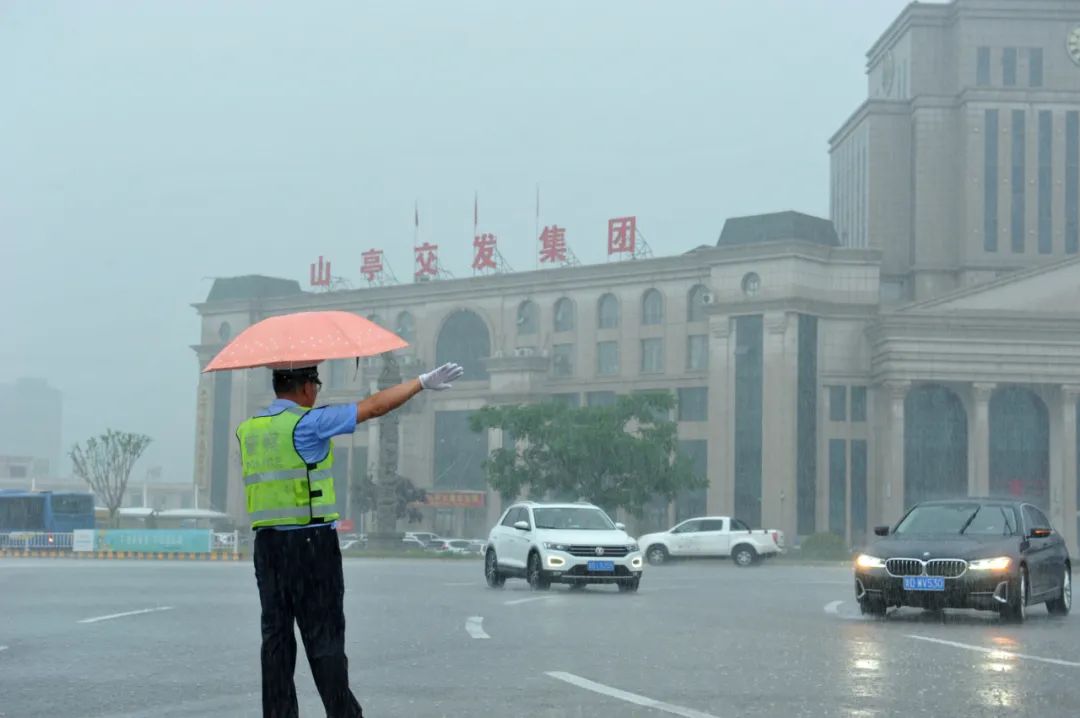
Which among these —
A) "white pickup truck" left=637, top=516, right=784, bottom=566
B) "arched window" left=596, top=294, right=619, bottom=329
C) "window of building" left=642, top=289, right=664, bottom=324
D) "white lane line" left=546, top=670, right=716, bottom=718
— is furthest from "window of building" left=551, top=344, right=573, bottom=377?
"white lane line" left=546, top=670, right=716, bottom=718

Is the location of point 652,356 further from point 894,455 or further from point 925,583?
point 925,583

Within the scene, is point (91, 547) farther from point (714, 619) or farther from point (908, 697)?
point (908, 697)

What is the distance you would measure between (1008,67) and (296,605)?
306 feet

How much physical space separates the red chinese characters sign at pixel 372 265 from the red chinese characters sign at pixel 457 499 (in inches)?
616

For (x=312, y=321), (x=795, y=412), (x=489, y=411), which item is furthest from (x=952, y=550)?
Answer: (x=795, y=412)

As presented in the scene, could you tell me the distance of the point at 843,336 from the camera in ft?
264

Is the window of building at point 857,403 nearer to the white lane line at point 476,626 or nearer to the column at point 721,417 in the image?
the column at point 721,417

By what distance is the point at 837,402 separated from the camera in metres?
80.7

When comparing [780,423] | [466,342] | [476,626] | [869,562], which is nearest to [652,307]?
[780,423]

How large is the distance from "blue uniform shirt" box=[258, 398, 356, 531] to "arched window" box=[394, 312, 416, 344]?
91.0 m

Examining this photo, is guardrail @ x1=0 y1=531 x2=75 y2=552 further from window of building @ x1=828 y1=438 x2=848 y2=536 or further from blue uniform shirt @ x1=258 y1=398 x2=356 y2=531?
blue uniform shirt @ x1=258 y1=398 x2=356 y2=531

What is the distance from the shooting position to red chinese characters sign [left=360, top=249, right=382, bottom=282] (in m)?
100

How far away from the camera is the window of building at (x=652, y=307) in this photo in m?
87.8

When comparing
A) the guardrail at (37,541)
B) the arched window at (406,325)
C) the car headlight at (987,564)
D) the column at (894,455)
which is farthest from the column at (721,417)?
the car headlight at (987,564)
